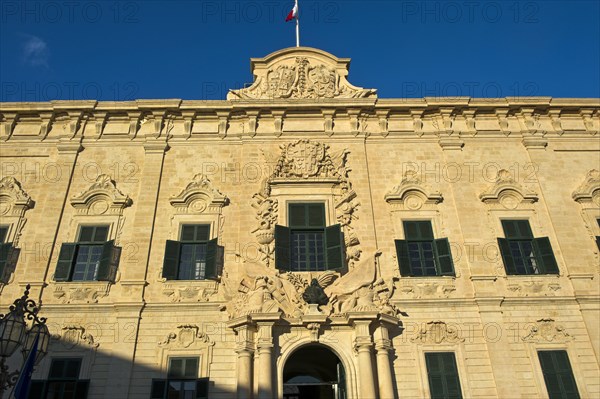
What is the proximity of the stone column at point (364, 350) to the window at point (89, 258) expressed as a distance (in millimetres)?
7199

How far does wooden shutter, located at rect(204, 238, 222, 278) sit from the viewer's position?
14.1 metres

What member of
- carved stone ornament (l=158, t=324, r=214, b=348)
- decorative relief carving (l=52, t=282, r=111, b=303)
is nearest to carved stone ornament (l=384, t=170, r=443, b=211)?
carved stone ornament (l=158, t=324, r=214, b=348)

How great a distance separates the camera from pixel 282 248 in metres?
14.3

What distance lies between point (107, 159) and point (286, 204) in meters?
6.40

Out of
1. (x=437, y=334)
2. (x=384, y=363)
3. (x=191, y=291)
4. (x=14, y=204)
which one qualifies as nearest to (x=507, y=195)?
(x=437, y=334)

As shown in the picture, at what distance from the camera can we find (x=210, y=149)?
1672 centimetres

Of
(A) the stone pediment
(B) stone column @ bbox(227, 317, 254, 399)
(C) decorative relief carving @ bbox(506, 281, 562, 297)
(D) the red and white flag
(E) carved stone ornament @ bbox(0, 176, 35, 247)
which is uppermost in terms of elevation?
(D) the red and white flag

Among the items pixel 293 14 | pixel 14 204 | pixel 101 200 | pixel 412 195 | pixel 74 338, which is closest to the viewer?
pixel 74 338

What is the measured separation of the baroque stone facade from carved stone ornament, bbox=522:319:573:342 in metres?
0.06

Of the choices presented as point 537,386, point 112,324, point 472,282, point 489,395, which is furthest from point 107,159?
point 537,386

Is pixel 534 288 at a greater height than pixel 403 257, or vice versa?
pixel 403 257

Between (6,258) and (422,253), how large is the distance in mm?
12523

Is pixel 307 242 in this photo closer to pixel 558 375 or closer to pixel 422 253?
pixel 422 253

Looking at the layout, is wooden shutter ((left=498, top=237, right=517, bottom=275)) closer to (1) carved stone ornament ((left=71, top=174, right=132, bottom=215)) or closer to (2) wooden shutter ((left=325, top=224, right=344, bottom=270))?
(2) wooden shutter ((left=325, top=224, right=344, bottom=270))
